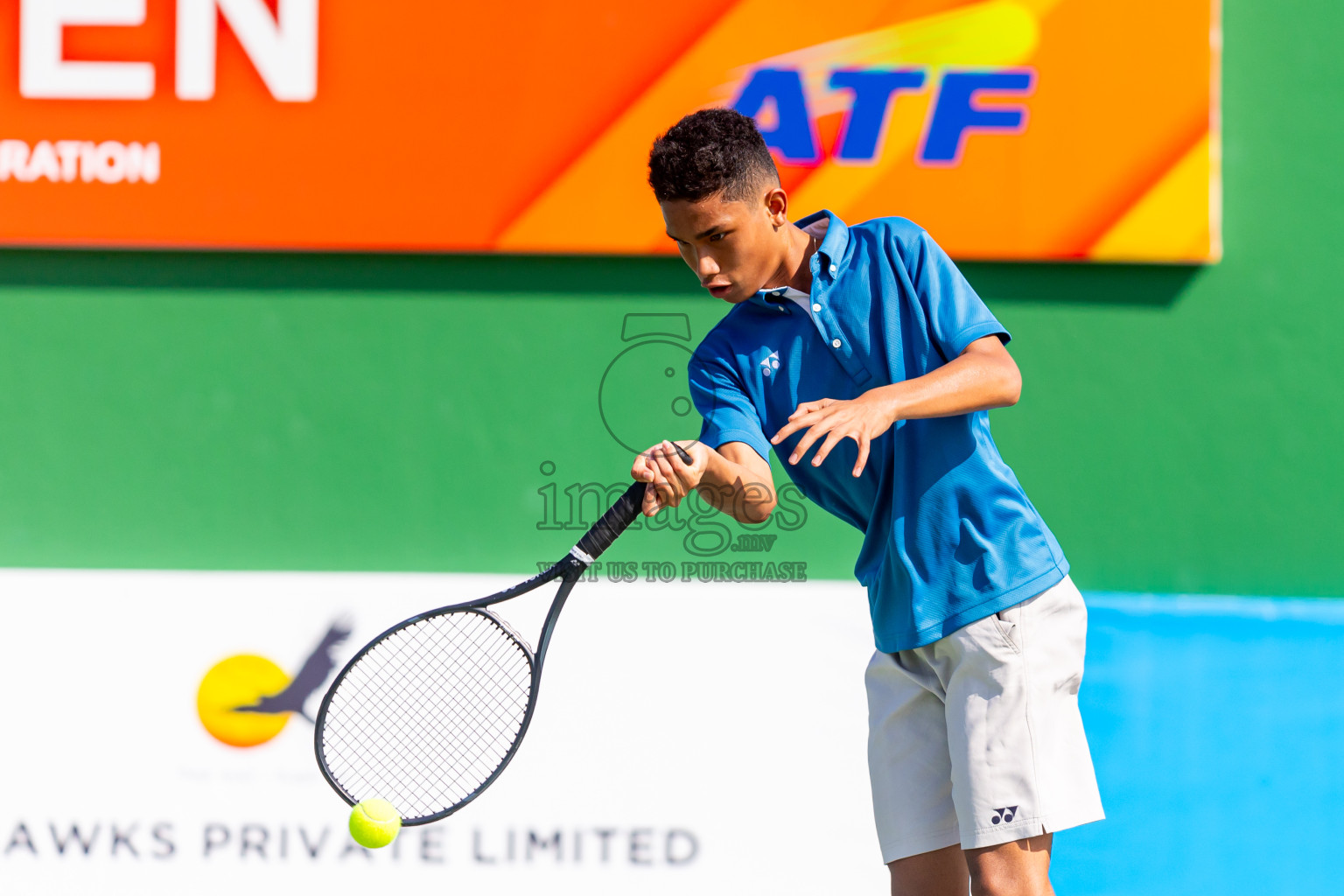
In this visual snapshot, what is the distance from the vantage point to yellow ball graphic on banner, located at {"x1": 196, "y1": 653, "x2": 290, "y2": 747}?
11.0 ft

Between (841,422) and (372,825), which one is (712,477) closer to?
(841,422)

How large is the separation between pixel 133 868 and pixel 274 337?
161 cm

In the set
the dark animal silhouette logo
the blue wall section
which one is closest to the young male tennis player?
the blue wall section

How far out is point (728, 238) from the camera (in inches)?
77.9

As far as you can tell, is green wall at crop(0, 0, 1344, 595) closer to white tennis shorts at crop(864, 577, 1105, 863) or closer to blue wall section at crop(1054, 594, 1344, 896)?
blue wall section at crop(1054, 594, 1344, 896)

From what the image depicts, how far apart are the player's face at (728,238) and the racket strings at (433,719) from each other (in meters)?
1.29

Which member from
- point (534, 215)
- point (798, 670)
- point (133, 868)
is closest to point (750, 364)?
point (798, 670)

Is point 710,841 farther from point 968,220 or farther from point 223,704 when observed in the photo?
point 968,220

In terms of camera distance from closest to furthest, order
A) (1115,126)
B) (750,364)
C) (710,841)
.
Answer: (750,364), (710,841), (1115,126)

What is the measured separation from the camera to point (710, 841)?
3291 mm

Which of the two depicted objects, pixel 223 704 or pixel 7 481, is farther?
pixel 7 481

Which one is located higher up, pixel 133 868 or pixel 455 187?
pixel 455 187

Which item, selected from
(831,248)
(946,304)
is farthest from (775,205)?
(946,304)

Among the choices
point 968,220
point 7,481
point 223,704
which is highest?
point 968,220
